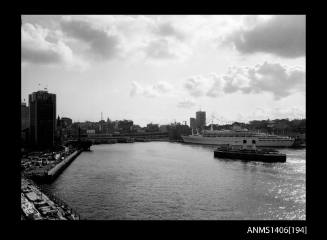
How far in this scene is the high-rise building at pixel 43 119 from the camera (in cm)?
4894

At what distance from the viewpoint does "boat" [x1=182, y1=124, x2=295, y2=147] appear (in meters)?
45.6

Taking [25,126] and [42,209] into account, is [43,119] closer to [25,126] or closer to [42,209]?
[25,126]

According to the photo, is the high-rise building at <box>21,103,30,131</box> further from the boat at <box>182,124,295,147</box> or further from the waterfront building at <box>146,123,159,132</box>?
the waterfront building at <box>146,123,159,132</box>

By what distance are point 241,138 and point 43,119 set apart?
32683 millimetres

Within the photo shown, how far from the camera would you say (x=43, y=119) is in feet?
166

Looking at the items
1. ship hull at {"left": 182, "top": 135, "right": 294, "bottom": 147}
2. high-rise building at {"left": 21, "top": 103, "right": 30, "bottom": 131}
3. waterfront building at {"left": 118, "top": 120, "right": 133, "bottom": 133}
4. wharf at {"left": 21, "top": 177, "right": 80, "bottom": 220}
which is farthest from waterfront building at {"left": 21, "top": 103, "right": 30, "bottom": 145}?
waterfront building at {"left": 118, "top": 120, "right": 133, "bottom": 133}

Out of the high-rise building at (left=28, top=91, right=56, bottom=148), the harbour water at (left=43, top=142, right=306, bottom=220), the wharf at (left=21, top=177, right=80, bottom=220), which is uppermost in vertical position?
the high-rise building at (left=28, top=91, right=56, bottom=148)

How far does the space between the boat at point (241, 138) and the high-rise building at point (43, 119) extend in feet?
91.3

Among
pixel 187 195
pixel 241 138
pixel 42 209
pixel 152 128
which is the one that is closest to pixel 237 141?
pixel 241 138

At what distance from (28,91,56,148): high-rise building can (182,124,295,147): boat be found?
1095 inches

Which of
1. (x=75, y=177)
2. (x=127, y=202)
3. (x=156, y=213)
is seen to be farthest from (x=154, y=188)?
(x=75, y=177)
